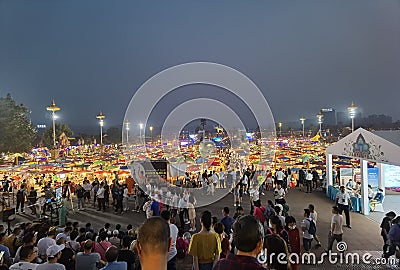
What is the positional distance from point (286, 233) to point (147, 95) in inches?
252

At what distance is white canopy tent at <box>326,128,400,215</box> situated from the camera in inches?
359

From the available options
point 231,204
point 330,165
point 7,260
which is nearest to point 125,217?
point 231,204

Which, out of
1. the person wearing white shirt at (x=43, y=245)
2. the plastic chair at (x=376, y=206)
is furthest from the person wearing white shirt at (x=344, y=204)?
the person wearing white shirt at (x=43, y=245)

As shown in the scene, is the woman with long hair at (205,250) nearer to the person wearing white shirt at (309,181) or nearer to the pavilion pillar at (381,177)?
the pavilion pillar at (381,177)

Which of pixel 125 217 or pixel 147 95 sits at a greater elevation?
pixel 147 95

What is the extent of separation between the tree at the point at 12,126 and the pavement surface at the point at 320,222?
12.9 meters

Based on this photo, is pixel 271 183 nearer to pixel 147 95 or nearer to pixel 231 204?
pixel 231 204

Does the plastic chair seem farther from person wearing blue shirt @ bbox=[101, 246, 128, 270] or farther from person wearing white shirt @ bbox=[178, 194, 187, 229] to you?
person wearing blue shirt @ bbox=[101, 246, 128, 270]

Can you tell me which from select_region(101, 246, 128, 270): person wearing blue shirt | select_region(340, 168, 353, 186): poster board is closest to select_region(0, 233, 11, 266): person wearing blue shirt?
select_region(101, 246, 128, 270): person wearing blue shirt

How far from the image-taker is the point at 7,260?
15.6ft

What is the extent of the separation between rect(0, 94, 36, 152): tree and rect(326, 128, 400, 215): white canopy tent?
2296 cm

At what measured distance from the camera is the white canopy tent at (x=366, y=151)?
9.12 m

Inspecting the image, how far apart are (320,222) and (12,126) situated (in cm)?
2324

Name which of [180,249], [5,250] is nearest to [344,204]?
[180,249]
